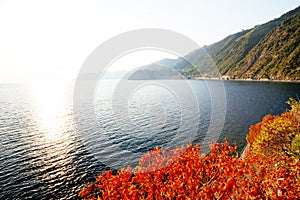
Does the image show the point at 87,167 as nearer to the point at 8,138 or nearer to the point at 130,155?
the point at 130,155

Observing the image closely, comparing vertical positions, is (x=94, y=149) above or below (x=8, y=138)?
below

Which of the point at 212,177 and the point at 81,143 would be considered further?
the point at 81,143

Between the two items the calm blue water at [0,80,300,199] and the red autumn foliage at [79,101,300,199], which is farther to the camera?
the calm blue water at [0,80,300,199]

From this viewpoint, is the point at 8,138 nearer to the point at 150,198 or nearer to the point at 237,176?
the point at 150,198

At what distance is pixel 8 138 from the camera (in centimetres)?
5247

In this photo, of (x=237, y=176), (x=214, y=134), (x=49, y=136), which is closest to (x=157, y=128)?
(x=214, y=134)

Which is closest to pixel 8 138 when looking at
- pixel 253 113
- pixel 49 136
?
pixel 49 136

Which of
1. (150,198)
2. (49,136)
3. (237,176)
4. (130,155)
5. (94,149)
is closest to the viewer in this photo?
(237,176)

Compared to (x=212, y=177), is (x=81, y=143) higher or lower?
higher

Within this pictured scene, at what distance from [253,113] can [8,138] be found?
80351 millimetres

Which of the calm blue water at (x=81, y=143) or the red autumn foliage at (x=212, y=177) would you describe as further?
the calm blue water at (x=81, y=143)

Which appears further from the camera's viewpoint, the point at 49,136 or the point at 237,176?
the point at 49,136

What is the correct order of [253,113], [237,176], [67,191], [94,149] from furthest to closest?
[253,113] < [94,149] < [67,191] < [237,176]

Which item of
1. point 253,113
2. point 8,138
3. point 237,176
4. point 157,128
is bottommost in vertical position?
point 253,113
